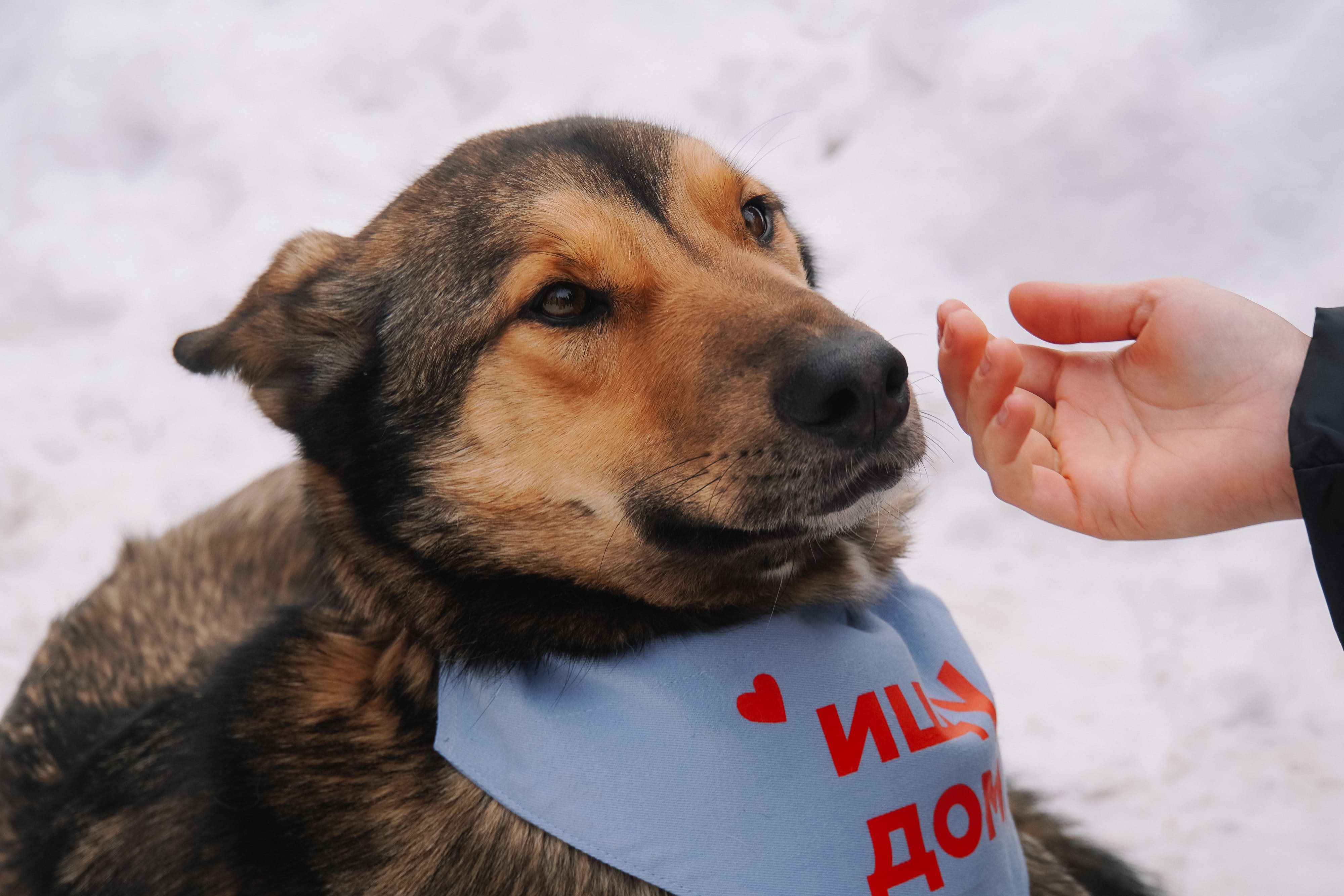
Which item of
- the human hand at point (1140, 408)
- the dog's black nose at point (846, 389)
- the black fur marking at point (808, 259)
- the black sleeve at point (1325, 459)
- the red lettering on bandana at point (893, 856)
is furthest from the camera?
the black fur marking at point (808, 259)

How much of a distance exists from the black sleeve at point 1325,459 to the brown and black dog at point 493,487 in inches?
30.4

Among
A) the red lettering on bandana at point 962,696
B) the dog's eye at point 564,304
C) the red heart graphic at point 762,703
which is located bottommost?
the red lettering on bandana at point 962,696

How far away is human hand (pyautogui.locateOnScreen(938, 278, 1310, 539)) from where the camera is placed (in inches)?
88.4

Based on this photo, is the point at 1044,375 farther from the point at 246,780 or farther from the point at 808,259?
the point at 246,780

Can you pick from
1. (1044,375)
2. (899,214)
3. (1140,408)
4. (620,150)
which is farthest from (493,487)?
(899,214)

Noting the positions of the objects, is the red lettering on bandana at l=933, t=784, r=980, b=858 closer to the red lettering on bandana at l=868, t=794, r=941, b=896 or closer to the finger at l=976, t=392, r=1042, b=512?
the red lettering on bandana at l=868, t=794, r=941, b=896

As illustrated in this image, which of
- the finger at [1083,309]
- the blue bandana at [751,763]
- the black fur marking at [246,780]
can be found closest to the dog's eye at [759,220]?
the finger at [1083,309]

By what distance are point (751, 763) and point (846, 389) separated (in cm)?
82

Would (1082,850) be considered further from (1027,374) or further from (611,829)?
(611,829)

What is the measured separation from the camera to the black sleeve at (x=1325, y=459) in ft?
6.66

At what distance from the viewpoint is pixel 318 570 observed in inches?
111

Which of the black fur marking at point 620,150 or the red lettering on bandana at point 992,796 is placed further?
the black fur marking at point 620,150

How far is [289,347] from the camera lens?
2.53m

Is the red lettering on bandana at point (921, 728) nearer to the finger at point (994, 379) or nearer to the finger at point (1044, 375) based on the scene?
the finger at point (994, 379)
